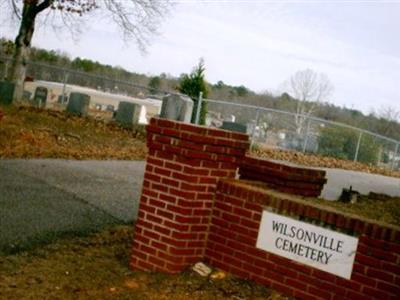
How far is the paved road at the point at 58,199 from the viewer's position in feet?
20.0

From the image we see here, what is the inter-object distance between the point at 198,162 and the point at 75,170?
5446mm

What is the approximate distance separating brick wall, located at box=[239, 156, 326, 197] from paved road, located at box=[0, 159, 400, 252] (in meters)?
1.93

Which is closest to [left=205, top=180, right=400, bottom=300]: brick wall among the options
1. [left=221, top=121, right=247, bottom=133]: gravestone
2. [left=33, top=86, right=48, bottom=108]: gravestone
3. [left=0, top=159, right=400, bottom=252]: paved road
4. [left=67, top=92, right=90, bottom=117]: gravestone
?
[left=0, top=159, right=400, bottom=252]: paved road

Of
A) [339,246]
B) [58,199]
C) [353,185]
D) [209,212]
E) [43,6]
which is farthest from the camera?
[43,6]

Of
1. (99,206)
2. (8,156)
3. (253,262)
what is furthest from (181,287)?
(8,156)

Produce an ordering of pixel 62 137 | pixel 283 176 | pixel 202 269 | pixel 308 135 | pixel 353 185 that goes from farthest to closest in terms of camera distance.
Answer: pixel 308 135
pixel 62 137
pixel 353 185
pixel 283 176
pixel 202 269

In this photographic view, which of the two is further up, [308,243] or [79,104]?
[79,104]

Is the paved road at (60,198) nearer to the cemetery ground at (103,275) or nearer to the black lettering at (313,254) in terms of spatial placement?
the cemetery ground at (103,275)

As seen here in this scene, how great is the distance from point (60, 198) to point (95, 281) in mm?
2981

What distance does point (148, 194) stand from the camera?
529 cm

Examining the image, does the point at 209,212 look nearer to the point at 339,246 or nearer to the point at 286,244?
the point at 286,244

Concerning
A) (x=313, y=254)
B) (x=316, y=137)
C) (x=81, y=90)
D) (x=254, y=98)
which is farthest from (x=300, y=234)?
(x=254, y=98)

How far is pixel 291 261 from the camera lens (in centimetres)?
467

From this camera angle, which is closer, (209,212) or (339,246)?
(339,246)
